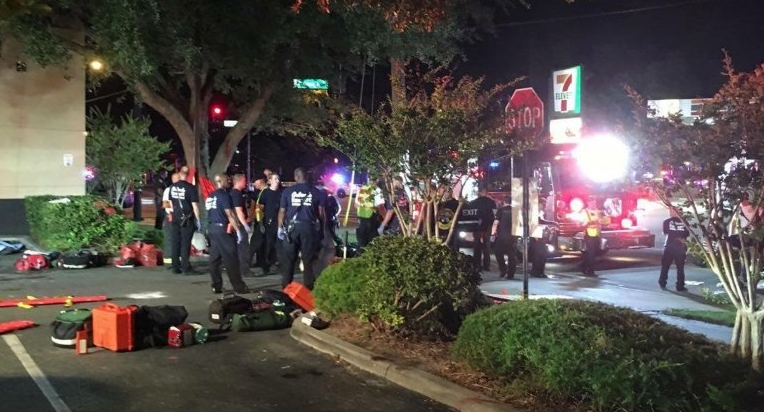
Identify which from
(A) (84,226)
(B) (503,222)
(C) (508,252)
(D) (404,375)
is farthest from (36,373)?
(B) (503,222)

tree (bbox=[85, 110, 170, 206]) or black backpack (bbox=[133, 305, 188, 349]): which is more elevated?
tree (bbox=[85, 110, 170, 206])

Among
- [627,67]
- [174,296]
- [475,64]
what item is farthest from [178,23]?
[627,67]

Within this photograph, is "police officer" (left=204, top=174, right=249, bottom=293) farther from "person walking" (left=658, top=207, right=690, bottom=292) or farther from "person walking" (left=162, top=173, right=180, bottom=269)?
"person walking" (left=658, top=207, right=690, bottom=292)

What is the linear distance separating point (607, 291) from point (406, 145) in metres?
5.54

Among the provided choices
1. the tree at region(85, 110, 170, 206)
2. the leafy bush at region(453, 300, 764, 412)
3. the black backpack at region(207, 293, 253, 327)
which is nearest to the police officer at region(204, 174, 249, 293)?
the black backpack at region(207, 293, 253, 327)

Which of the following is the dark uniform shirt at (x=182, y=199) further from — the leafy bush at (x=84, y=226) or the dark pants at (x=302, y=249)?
the leafy bush at (x=84, y=226)

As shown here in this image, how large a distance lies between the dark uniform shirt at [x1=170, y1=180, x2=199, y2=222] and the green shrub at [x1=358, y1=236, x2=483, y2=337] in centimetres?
549

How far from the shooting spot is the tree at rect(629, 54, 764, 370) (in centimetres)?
572

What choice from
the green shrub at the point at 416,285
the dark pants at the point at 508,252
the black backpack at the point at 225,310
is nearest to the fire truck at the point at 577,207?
the dark pants at the point at 508,252

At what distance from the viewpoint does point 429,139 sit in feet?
26.3

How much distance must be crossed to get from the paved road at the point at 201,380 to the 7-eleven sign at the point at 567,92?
14.3 feet

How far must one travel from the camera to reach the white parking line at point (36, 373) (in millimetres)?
5715

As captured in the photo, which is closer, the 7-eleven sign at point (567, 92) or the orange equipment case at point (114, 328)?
the orange equipment case at point (114, 328)

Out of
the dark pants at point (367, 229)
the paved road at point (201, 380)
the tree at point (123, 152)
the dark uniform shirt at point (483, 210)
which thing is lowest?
the paved road at point (201, 380)
